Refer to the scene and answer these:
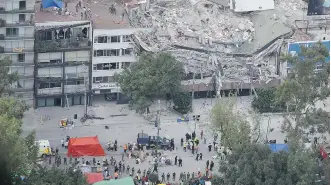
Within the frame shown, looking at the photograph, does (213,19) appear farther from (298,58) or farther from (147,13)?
(298,58)

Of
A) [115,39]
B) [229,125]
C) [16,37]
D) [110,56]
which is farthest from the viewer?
[110,56]

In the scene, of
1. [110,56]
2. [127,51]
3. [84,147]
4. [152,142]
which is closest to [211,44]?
[127,51]

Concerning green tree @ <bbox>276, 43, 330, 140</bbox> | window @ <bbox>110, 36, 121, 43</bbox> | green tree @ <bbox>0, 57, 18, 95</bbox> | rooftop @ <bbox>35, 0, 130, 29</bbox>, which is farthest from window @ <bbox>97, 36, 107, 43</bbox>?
green tree @ <bbox>276, 43, 330, 140</bbox>

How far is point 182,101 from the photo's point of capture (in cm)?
13088

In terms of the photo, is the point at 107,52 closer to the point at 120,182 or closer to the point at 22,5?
the point at 22,5

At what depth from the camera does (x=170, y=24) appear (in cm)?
13888

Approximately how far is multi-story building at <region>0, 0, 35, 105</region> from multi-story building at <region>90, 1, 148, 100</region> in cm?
658

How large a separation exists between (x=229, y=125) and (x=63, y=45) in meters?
20.5

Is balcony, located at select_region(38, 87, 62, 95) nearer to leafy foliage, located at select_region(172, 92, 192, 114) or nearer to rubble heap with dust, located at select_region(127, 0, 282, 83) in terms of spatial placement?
rubble heap with dust, located at select_region(127, 0, 282, 83)

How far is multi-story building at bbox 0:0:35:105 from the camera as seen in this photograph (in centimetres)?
12594

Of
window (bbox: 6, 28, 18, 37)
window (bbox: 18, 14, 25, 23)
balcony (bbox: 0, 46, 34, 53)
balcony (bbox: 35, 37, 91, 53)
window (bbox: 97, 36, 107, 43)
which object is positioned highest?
window (bbox: 18, 14, 25, 23)

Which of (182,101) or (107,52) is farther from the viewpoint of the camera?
(107,52)

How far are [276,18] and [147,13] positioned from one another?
1358 cm

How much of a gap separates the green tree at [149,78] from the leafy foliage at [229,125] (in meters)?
7.79
